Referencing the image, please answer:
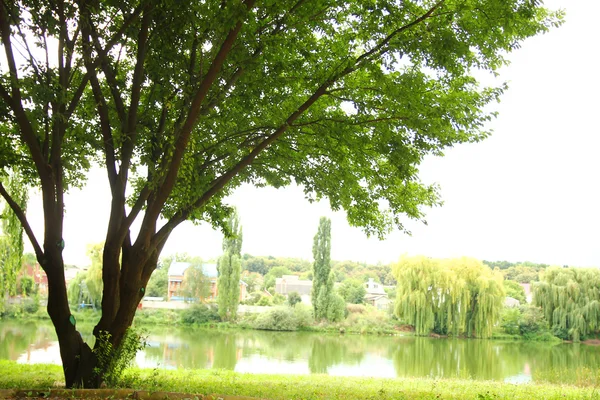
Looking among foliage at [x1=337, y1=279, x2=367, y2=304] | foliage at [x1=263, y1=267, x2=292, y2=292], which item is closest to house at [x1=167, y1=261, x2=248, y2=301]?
foliage at [x1=337, y1=279, x2=367, y2=304]

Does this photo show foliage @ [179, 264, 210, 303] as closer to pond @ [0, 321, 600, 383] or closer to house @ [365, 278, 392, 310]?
pond @ [0, 321, 600, 383]

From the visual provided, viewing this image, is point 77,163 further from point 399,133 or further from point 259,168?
point 399,133

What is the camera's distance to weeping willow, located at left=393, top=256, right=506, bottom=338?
2525 centimetres

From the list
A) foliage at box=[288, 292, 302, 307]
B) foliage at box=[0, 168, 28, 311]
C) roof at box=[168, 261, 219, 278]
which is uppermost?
foliage at box=[0, 168, 28, 311]

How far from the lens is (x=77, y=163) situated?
7.51 m

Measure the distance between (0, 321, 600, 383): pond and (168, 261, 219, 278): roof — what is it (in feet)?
23.0

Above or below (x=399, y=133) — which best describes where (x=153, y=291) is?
below

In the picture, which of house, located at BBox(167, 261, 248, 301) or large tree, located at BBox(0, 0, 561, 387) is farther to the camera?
house, located at BBox(167, 261, 248, 301)

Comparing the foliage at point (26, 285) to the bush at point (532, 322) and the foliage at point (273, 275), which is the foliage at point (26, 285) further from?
the bush at point (532, 322)

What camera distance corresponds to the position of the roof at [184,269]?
3366 centimetres

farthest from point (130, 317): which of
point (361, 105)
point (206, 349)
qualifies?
point (206, 349)

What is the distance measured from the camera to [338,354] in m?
19.4

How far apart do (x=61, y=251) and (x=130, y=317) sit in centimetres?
104

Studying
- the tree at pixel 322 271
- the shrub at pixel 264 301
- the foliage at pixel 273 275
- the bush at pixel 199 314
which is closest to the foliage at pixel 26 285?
the bush at pixel 199 314
